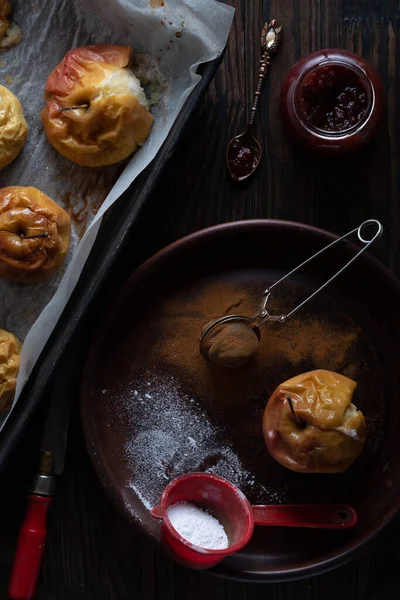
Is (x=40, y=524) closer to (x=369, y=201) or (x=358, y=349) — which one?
(x=358, y=349)

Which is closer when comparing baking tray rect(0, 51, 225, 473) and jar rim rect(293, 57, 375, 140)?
baking tray rect(0, 51, 225, 473)

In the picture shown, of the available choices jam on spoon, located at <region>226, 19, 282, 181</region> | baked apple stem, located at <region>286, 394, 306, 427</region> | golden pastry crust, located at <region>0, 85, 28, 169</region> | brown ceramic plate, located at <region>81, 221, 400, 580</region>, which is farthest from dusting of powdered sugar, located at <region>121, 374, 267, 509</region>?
golden pastry crust, located at <region>0, 85, 28, 169</region>

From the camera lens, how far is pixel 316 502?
2.15m

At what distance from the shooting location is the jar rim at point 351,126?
6.81 feet

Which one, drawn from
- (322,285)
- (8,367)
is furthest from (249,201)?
(8,367)

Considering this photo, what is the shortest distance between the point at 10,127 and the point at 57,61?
0.28 metres

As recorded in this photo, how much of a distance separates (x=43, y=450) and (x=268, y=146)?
47.7 inches

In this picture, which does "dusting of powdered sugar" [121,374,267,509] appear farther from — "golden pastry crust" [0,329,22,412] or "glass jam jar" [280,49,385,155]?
"glass jam jar" [280,49,385,155]

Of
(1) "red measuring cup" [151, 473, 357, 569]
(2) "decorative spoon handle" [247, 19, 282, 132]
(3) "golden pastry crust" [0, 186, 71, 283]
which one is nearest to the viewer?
(1) "red measuring cup" [151, 473, 357, 569]

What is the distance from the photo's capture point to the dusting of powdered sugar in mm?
2152

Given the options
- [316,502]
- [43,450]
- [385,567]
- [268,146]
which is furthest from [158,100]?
[385,567]

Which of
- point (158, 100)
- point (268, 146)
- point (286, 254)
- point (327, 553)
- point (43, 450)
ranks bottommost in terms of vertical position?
point (327, 553)

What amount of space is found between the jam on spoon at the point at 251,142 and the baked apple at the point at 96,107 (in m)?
0.29

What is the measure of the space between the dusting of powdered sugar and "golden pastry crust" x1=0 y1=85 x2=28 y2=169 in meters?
0.83
